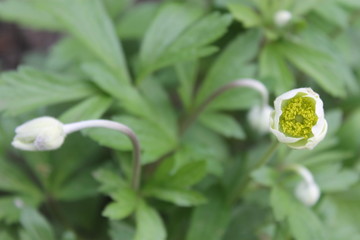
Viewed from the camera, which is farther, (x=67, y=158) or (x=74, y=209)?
(x=74, y=209)

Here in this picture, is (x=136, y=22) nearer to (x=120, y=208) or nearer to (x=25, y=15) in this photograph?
(x=25, y=15)

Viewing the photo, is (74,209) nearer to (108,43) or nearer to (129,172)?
(129,172)

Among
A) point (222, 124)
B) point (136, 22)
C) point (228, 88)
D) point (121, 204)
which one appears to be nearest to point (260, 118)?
point (222, 124)

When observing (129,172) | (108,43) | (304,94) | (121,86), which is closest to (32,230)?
(129,172)

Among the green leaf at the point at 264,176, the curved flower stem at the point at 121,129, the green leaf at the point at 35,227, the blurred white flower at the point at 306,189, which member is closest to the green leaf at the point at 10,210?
the green leaf at the point at 35,227

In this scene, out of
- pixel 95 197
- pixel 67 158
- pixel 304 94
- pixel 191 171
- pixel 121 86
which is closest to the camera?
pixel 304 94

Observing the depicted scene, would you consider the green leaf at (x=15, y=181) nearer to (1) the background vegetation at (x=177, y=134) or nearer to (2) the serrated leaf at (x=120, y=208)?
(1) the background vegetation at (x=177, y=134)
